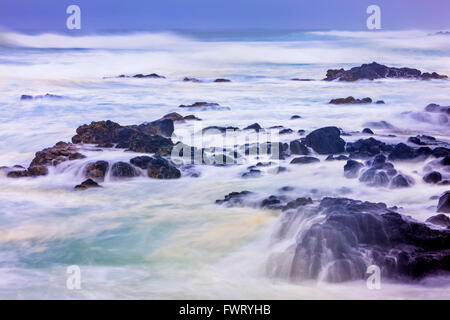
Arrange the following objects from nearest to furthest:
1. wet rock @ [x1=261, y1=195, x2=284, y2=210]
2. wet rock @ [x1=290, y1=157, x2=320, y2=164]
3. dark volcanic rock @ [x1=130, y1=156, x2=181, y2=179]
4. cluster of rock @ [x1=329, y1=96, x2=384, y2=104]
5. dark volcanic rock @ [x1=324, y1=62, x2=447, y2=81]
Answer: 1. wet rock @ [x1=261, y1=195, x2=284, y2=210]
2. dark volcanic rock @ [x1=130, y1=156, x2=181, y2=179]
3. wet rock @ [x1=290, y1=157, x2=320, y2=164]
4. cluster of rock @ [x1=329, y1=96, x2=384, y2=104]
5. dark volcanic rock @ [x1=324, y1=62, x2=447, y2=81]

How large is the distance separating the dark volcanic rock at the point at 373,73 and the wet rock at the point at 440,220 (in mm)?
3100

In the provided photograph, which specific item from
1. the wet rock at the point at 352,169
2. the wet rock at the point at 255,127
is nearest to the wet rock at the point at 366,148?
the wet rock at the point at 352,169

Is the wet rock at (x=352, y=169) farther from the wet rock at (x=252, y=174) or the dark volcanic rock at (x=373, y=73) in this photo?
the dark volcanic rock at (x=373, y=73)

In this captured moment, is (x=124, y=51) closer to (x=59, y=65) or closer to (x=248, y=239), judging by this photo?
(x=59, y=65)

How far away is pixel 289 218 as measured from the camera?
15.4 ft

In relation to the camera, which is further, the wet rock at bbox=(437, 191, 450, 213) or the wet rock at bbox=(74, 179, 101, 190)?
the wet rock at bbox=(74, 179, 101, 190)

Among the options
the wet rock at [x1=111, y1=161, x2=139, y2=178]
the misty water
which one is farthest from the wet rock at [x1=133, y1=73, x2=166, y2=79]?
the wet rock at [x1=111, y1=161, x2=139, y2=178]

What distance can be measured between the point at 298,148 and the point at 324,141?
0.32 meters

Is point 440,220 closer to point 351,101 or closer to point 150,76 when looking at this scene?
point 351,101

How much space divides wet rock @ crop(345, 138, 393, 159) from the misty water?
0.83 feet

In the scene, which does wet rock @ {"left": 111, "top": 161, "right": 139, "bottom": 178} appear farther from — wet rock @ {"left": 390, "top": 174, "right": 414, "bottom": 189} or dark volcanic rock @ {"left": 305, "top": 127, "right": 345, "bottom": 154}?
wet rock @ {"left": 390, "top": 174, "right": 414, "bottom": 189}

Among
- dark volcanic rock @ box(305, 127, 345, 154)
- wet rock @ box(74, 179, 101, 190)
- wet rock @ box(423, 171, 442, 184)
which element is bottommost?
wet rock @ box(74, 179, 101, 190)

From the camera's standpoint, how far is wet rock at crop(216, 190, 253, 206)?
18.2 feet
